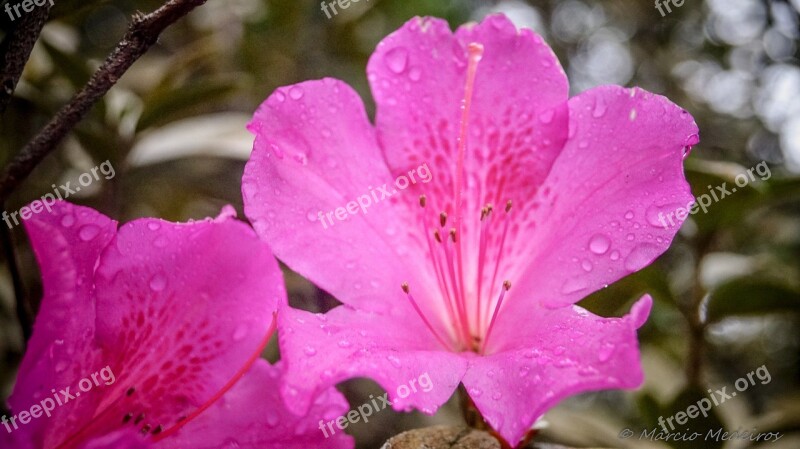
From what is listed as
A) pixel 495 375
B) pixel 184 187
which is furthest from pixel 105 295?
pixel 184 187

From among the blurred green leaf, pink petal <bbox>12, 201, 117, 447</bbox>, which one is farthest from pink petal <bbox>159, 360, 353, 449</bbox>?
the blurred green leaf

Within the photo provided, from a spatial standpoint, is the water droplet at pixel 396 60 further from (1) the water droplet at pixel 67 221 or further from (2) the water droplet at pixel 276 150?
(1) the water droplet at pixel 67 221

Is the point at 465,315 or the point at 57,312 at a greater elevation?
the point at 57,312

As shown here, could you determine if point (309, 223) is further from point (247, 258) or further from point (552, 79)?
point (552, 79)

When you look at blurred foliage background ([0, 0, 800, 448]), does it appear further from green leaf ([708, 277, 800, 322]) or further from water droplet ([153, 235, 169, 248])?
water droplet ([153, 235, 169, 248])

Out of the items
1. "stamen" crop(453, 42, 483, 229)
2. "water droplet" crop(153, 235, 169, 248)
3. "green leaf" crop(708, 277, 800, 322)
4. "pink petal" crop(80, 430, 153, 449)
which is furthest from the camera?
"green leaf" crop(708, 277, 800, 322)

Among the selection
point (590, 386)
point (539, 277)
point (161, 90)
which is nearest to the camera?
point (590, 386)
